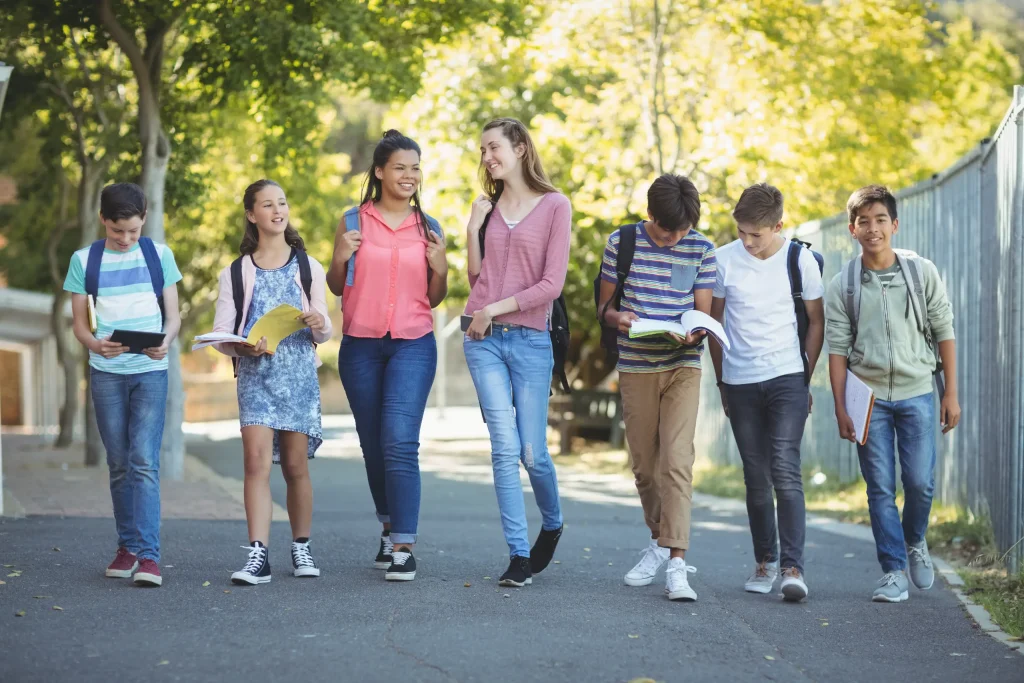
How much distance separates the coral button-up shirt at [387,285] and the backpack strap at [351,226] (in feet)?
0.05

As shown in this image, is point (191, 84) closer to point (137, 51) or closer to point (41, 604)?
point (137, 51)

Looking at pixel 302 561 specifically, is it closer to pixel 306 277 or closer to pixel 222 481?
pixel 306 277

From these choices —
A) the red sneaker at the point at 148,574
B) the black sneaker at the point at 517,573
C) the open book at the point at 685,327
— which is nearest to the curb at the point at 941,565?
the open book at the point at 685,327

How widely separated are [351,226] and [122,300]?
1.12m

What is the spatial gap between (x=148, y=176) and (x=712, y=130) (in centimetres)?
747

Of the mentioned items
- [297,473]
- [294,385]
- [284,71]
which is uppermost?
[284,71]

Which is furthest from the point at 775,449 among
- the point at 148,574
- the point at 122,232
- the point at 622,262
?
the point at 122,232

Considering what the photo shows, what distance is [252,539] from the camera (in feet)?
21.2

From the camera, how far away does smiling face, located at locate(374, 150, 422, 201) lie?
654cm

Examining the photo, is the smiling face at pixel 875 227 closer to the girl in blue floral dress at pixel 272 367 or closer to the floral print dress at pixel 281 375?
the girl in blue floral dress at pixel 272 367

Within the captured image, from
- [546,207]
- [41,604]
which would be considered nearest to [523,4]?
[546,207]

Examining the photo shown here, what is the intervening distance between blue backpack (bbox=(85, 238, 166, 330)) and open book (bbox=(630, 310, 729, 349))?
7.34 feet

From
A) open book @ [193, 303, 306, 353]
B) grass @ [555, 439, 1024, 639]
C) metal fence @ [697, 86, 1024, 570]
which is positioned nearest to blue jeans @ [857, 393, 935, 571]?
grass @ [555, 439, 1024, 639]

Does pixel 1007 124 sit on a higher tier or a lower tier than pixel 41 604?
higher
